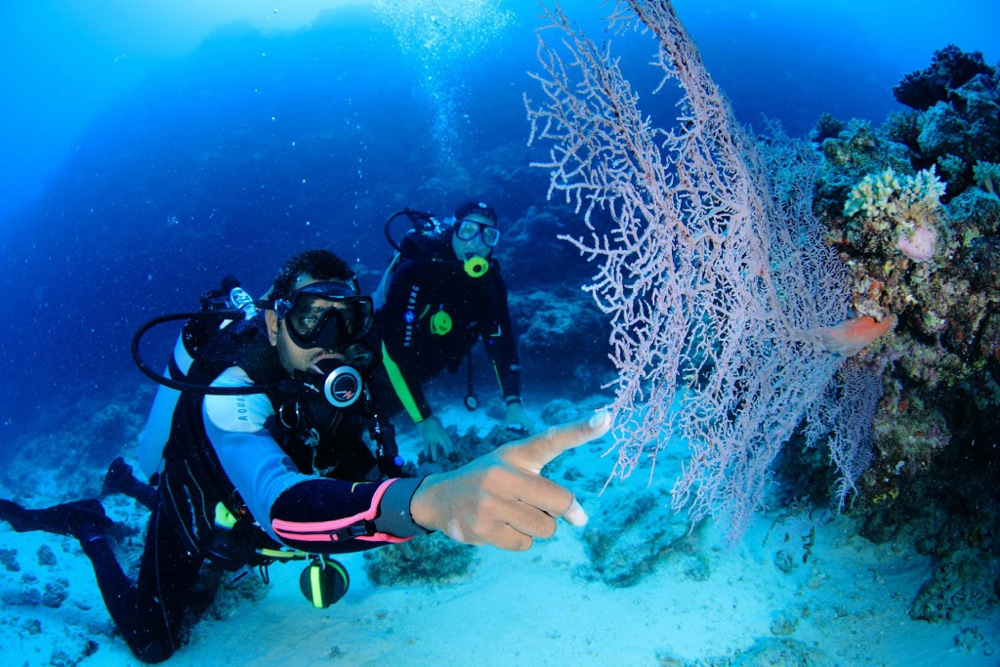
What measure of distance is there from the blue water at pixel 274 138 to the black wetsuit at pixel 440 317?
5.41 m

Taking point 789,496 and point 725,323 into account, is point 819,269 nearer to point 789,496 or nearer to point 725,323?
point 725,323

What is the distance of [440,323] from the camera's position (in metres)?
6.19

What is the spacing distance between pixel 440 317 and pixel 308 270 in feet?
10.2

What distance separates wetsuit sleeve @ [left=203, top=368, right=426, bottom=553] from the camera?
1.46 meters

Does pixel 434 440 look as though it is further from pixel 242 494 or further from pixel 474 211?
pixel 242 494

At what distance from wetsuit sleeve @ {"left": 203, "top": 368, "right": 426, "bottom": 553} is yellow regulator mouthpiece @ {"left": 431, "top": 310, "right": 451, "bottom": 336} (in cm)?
406

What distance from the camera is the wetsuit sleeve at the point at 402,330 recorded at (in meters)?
5.30

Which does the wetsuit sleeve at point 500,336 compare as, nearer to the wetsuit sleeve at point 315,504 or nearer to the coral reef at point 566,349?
the coral reef at point 566,349

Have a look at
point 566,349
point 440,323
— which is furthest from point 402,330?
point 566,349

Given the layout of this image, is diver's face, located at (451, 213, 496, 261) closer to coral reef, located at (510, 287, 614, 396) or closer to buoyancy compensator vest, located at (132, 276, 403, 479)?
buoyancy compensator vest, located at (132, 276, 403, 479)

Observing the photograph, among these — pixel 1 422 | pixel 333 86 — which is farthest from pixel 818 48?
pixel 1 422

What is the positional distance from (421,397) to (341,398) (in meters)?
2.63

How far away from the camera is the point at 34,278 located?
90.1 feet

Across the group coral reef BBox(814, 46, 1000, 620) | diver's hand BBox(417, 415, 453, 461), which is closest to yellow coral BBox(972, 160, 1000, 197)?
coral reef BBox(814, 46, 1000, 620)
